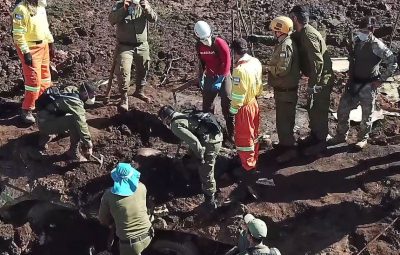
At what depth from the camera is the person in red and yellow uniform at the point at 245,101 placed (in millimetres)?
8516

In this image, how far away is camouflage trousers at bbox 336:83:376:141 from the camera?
30.0ft

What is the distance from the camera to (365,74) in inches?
356

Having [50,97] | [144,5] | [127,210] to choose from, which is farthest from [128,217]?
[144,5]

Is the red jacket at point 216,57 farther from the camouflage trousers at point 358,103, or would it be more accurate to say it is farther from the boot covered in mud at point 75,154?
the boot covered in mud at point 75,154

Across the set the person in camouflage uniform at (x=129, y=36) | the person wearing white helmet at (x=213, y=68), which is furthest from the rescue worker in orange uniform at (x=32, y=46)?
the person wearing white helmet at (x=213, y=68)

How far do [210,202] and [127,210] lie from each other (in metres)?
1.57

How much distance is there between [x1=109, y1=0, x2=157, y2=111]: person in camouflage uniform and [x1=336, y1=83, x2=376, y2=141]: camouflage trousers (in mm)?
3043

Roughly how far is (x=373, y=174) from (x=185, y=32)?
5.15 metres

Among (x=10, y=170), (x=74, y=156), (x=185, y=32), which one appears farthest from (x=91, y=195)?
(x=185, y=32)

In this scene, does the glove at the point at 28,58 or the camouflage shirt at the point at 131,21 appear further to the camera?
the camouflage shirt at the point at 131,21

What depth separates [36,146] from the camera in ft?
32.3

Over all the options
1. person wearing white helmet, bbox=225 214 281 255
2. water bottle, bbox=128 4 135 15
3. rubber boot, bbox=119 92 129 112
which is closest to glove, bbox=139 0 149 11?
water bottle, bbox=128 4 135 15

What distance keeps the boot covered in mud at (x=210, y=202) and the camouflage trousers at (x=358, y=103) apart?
2.10 meters

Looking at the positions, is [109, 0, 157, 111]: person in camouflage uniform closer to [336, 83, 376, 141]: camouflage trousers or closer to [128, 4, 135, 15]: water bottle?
[128, 4, 135, 15]: water bottle
